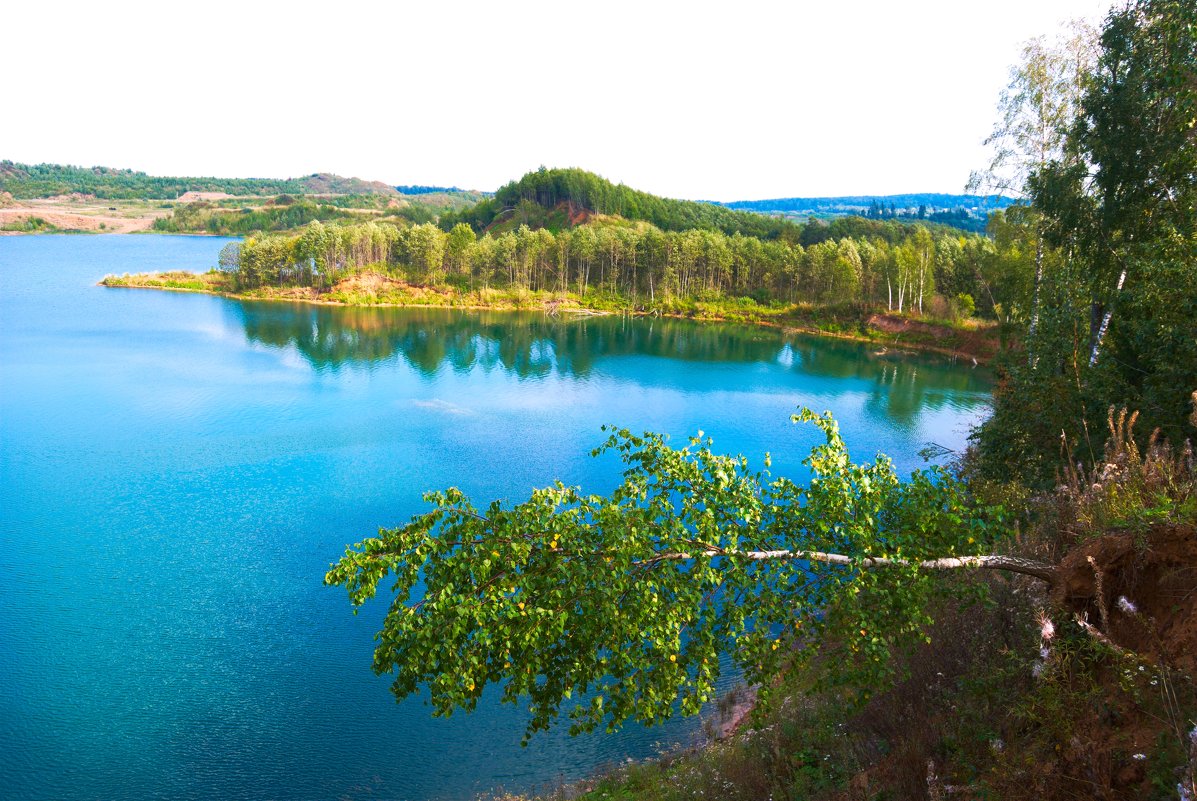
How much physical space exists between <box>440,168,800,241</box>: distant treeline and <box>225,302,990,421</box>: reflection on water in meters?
44.6

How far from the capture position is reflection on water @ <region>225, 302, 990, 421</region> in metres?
41.9

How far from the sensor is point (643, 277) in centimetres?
7619

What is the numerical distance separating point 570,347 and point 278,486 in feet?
103

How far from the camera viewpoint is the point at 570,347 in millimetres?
52312

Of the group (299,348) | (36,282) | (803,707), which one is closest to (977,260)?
(299,348)

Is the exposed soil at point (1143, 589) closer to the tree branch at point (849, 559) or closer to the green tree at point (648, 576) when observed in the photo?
the green tree at point (648, 576)

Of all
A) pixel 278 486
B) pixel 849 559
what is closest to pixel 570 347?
pixel 278 486

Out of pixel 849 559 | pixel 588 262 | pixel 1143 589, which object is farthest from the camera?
pixel 588 262

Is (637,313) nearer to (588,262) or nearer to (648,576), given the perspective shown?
(588,262)

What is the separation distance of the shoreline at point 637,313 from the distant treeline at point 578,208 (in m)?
36.8

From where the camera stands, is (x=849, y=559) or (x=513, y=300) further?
(x=513, y=300)

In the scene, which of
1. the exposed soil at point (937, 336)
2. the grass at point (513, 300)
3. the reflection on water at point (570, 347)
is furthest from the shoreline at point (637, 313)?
the reflection on water at point (570, 347)

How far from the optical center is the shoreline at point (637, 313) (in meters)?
53.9

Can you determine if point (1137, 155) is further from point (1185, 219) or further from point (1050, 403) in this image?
point (1050, 403)
